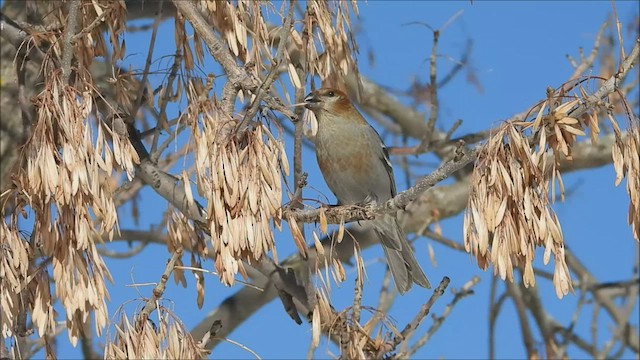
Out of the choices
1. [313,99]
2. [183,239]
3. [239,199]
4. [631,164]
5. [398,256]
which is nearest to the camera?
[631,164]

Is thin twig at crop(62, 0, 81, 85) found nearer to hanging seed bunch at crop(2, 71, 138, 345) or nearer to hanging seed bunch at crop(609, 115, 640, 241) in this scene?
hanging seed bunch at crop(2, 71, 138, 345)

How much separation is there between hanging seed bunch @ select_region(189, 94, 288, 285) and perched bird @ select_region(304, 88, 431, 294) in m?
1.74

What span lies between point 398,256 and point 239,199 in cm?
177

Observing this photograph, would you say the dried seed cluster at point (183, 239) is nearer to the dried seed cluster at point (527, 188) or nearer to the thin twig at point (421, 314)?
the thin twig at point (421, 314)

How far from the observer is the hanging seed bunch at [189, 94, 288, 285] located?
3.13m

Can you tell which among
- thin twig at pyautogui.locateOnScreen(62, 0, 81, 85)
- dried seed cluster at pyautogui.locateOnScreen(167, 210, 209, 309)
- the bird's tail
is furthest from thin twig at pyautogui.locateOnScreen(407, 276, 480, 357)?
thin twig at pyautogui.locateOnScreen(62, 0, 81, 85)

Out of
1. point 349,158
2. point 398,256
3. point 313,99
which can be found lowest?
point 398,256

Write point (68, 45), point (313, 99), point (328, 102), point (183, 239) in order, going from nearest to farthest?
point (68, 45)
point (183, 239)
point (313, 99)
point (328, 102)

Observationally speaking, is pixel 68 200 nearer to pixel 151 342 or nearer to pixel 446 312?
pixel 151 342

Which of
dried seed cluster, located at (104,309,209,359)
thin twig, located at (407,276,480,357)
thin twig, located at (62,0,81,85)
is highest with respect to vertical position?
thin twig, located at (62,0,81,85)

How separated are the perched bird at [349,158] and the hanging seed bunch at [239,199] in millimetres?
1737

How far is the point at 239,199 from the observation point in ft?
10.3

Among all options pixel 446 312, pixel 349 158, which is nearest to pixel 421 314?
pixel 446 312

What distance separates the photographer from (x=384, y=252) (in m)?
4.90
